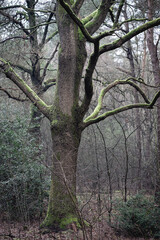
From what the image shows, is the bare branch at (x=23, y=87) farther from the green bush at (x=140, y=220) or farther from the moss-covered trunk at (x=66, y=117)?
the green bush at (x=140, y=220)

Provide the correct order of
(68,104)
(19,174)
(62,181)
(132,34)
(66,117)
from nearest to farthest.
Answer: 1. (132,34)
2. (62,181)
3. (66,117)
4. (68,104)
5. (19,174)

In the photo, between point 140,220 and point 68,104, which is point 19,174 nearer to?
point 68,104

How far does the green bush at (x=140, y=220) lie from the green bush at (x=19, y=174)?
8.14 ft

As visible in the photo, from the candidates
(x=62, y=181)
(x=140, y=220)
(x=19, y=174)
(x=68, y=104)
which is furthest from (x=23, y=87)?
(x=140, y=220)

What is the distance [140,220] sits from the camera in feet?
19.6

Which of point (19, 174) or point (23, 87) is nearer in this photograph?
point (23, 87)

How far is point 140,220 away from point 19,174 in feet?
11.9

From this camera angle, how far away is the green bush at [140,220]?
5.96 meters

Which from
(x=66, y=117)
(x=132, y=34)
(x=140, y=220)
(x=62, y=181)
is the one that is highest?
(x=132, y=34)

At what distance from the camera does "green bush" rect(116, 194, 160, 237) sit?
596 centimetres

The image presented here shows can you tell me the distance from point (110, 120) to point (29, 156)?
34.8 feet

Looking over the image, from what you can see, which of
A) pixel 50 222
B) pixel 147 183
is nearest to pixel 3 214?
pixel 50 222

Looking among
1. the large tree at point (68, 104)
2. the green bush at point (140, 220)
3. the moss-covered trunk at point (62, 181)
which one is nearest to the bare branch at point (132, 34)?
the large tree at point (68, 104)

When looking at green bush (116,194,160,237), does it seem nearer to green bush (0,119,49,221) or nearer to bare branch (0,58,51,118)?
green bush (0,119,49,221)
